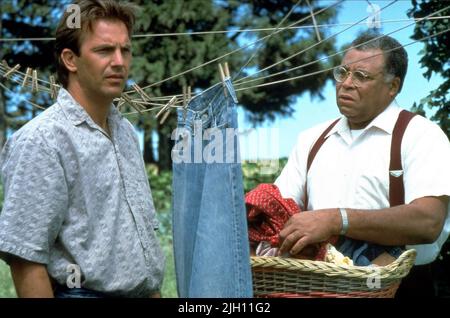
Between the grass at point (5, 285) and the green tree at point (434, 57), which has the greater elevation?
the green tree at point (434, 57)

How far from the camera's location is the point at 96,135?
1881 mm

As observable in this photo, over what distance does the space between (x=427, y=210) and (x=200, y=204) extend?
65 centimetres

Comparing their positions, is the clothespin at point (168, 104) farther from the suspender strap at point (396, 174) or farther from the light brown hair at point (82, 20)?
the suspender strap at point (396, 174)

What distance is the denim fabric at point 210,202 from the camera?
197 cm

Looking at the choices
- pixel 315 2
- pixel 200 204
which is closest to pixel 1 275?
pixel 200 204

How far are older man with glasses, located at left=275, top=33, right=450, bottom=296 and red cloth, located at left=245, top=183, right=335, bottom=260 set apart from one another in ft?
0.19

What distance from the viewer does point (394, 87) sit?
99.0 inches

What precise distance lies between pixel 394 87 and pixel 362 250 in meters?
0.62

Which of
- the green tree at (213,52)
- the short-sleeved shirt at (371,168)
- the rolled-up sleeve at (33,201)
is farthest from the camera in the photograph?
the green tree at (213,52)

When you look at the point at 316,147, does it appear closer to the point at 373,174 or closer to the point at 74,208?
the point at 373,174

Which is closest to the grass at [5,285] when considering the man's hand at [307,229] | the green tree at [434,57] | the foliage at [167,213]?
the foliage at [167,213]

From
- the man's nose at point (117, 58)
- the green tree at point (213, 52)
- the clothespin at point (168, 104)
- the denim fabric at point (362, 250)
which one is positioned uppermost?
the green tree at point (213, 52)

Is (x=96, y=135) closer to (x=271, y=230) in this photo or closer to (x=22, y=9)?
(x=271, y=230)

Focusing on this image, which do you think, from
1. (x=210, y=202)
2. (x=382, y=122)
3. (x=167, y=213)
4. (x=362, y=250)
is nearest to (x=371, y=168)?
(x=382, y=122)
